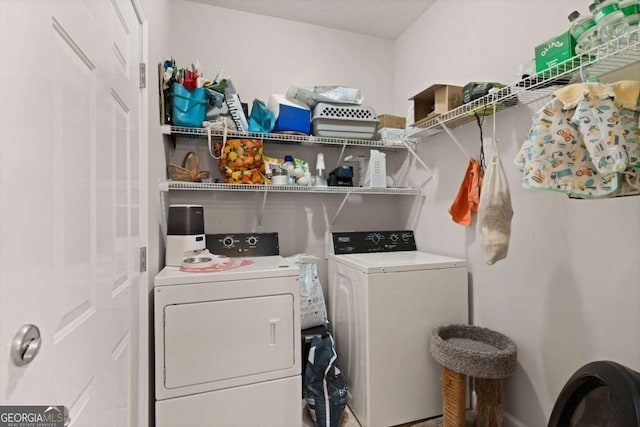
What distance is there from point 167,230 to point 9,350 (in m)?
1.45

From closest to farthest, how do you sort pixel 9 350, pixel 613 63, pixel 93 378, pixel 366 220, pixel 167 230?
pixel 9 350 → pixel 93 378 → pixel 613 63 → pixel 167 230 → pixel 366 220

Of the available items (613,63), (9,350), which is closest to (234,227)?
(9,350)

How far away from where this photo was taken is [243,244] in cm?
224

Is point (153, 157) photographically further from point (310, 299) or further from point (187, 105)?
point (310, 299)

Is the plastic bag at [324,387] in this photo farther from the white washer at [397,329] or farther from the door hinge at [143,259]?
the door hinge at [143,259]

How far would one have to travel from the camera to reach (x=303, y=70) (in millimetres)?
2592

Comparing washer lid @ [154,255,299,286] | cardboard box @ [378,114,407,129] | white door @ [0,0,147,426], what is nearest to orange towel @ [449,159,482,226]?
cardboard box @ [378,114,407,129]

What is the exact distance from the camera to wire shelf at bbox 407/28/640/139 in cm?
103

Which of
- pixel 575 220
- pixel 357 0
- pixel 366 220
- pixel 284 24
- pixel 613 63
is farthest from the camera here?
pixel 366 220

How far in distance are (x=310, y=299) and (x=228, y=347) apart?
0.78 metres

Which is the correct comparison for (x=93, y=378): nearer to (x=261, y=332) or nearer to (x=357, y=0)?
(x=261, y=332)

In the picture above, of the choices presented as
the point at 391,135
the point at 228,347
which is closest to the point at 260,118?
the point at 391,135

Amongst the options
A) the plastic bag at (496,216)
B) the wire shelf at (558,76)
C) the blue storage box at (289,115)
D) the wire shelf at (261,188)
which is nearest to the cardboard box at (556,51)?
the wire shelf at (558,76)

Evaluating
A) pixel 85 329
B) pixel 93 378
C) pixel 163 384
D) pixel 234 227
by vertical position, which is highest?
pixel 234 227
